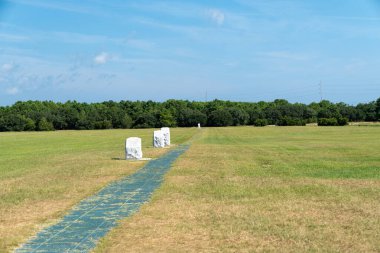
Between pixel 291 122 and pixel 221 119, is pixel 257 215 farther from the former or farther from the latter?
pixel 221 119

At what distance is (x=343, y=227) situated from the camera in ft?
27.2

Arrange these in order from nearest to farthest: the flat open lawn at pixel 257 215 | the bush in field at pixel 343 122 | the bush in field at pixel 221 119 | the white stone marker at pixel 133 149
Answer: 1. the flat open lawn at pixel 257 215
2. the white stone marker at pixel 133 149
3. the bush in field at pixel 343 122
4. the bush in field at pixel 221 119

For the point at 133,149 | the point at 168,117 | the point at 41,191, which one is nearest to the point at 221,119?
the point at 168,117

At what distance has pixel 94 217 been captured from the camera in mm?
→ 9523

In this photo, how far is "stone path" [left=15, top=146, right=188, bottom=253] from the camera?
7.52m

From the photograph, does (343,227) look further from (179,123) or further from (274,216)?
(179,123)

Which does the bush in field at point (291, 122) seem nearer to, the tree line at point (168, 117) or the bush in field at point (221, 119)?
the tree line at point (168, 117)

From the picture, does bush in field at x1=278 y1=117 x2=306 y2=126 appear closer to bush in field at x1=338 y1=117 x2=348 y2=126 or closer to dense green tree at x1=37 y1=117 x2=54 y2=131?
bush in field at x1=338 y1=117 x2=348 y2=126

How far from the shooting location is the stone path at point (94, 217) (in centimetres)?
752

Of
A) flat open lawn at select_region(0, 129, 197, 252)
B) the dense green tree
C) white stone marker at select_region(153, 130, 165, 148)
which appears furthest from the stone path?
the dense green tree

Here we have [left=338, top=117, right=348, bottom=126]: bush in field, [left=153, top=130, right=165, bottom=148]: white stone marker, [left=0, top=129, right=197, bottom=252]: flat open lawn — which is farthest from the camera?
[left=338, top=117, right=348, bottom=126]: bush in field

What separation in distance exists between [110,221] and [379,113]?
9792 cm

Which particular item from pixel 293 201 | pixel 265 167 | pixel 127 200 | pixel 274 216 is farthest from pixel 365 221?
pixel 265 167

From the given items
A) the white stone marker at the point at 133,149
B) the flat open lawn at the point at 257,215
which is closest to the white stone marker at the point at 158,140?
the white stone marker at the point at 133,149
